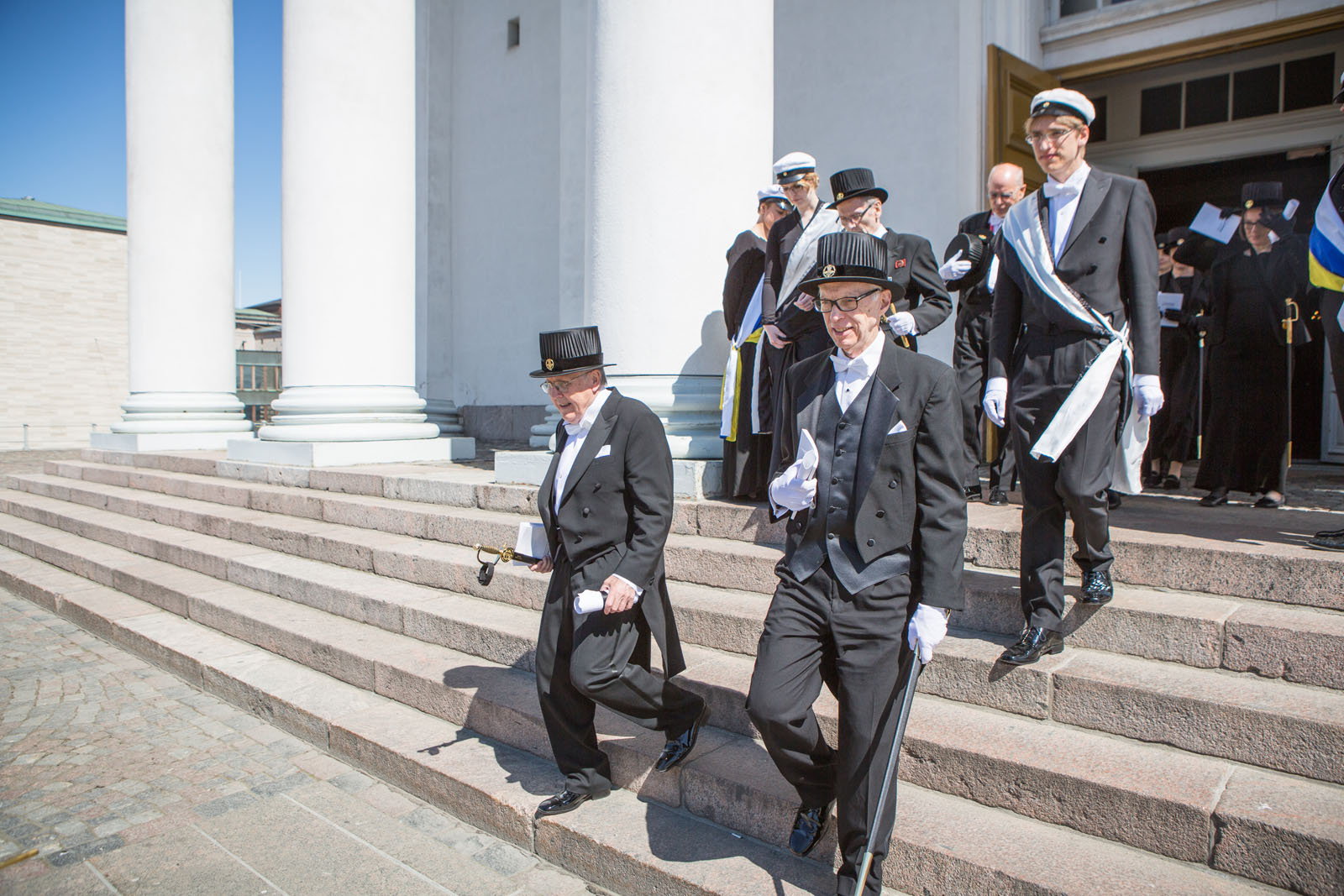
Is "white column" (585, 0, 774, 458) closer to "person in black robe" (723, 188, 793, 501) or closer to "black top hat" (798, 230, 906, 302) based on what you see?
"person in black robe" (723, 188, 793, 501)

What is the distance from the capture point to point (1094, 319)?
3533 mm

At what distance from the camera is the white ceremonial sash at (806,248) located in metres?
4.94

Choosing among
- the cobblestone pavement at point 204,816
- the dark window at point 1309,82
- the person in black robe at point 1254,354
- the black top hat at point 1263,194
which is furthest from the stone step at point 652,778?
the dark window at point 1309,82

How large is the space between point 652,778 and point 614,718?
58 cm

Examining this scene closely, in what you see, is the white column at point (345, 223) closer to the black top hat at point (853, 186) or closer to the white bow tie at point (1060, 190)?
the black top hat at point (853, 186)

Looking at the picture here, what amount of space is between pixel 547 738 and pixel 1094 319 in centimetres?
288

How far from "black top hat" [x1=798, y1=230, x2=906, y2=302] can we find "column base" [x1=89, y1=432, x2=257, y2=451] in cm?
1106

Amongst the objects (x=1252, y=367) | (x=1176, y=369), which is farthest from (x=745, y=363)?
(x=1176, y=369)

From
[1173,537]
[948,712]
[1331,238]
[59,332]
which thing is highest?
[59,332]

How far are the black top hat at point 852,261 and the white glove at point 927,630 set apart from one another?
1.01m

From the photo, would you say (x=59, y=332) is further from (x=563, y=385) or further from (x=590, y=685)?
(x=590, y=685)

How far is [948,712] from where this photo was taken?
359 centimetres

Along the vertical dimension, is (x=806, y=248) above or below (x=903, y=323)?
above

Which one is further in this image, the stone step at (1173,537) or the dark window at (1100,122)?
the dark window at (1100,122)
